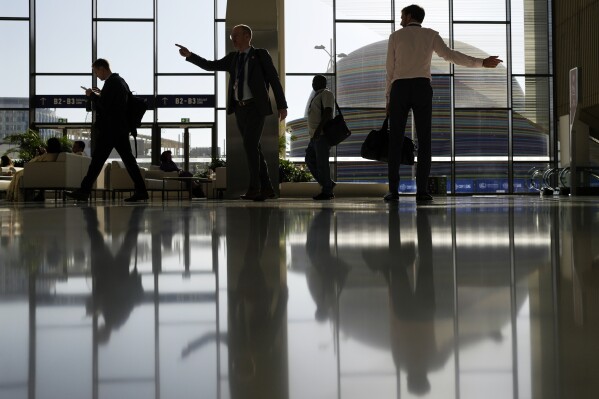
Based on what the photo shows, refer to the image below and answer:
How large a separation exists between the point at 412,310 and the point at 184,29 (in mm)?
18713

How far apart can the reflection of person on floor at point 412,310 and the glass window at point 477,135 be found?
18.0 metres

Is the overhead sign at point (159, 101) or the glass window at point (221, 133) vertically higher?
the overhead sign at point (159, 101)

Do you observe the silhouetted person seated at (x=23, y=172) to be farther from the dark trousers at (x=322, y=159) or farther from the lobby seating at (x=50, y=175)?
the dark trousers at (x=322, y=159)

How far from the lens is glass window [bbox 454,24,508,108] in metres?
19.1

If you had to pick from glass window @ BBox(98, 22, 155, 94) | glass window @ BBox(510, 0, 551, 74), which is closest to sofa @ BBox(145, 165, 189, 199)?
glass window @ BBox(98, 22, 155, 94)

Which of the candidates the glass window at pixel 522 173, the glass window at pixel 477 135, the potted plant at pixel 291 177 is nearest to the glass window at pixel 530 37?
the glass window at pixel 477 135

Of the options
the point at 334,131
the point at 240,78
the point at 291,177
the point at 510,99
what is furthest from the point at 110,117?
the point at 510,99

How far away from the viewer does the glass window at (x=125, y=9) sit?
18.7m

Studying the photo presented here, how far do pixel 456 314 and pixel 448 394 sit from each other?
29 centimetres

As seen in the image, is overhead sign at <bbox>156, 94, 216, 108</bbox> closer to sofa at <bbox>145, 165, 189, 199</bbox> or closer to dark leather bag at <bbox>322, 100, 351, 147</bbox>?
sofa at <bbox>145, 165, 189, 199</bbox>

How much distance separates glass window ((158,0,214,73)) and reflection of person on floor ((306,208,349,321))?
17379 mm

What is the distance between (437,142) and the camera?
19.1 meters

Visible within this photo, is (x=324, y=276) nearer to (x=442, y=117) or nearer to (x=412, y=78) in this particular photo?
(x=412, y=78)

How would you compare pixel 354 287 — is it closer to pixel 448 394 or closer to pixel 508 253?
pixel 448 394
